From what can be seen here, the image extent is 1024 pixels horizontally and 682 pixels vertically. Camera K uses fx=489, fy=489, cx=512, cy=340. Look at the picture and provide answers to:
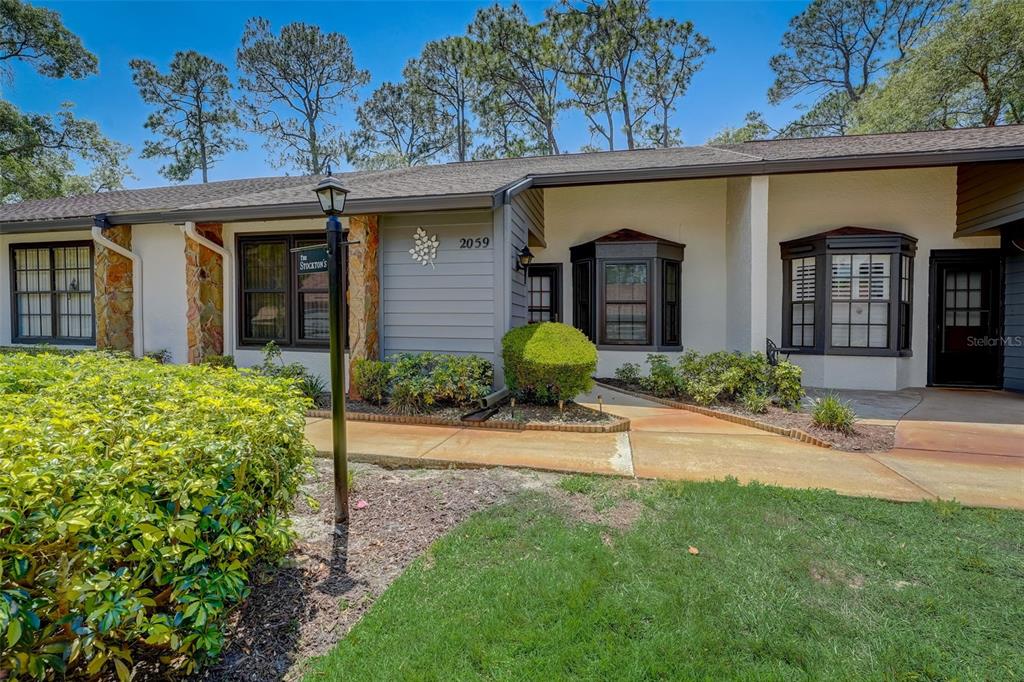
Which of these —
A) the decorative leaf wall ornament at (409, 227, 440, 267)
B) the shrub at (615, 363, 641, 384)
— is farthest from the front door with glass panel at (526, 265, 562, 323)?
the decorative leaf wall ornament at (409, 227, 440, 267)

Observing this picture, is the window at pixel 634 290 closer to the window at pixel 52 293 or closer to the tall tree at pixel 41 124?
the window at pixel 52 293

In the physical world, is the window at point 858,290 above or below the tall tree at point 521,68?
below

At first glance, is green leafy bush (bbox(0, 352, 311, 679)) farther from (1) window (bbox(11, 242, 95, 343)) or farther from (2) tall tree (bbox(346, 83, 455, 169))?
(2) tall tree (bbox(346, 83, 455, 169))

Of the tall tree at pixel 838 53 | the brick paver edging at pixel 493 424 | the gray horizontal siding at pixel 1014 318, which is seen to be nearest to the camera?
the brick paver edging at pixel 493 424

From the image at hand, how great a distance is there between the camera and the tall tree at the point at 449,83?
21.6m

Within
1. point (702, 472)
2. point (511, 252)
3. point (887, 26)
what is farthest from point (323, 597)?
point (887, 26)

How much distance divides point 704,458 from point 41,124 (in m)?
25.7

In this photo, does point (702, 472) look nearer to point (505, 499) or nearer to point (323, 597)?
point (505, 499)

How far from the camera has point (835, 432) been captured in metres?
4.99

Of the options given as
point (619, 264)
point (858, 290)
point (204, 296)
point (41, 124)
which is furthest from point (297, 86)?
point (858, 290)

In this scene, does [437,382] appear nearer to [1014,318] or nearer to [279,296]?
[279,296]

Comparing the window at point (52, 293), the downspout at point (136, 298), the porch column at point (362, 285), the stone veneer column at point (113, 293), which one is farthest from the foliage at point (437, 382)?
the window at point (52, 293)

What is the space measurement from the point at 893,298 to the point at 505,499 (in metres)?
7.45

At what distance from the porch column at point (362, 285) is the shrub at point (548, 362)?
1930 millimetres
